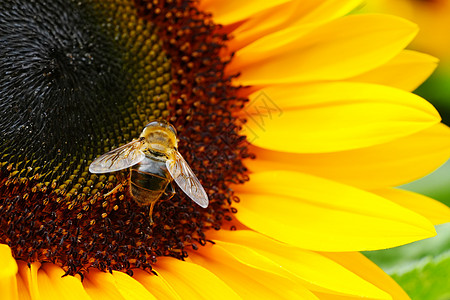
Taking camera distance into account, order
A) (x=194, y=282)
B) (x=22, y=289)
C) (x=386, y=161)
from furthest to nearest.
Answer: (x=386, y=161) → (x=194, y=282) → (x=22, y=289)

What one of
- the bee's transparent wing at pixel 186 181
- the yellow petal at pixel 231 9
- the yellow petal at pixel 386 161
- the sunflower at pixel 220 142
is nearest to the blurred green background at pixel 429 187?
the sunflower at pixel 220 142

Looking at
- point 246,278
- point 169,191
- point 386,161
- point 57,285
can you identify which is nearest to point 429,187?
point 386,161

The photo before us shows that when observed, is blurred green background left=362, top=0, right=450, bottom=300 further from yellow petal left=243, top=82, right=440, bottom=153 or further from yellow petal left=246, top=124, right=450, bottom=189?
yellow petal left=243, top=82, right=440, bottom=153

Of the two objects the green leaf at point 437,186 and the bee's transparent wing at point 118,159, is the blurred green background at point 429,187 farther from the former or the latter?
the bee's transparent wing at point 118,159

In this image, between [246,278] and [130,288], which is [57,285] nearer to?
[130,288]

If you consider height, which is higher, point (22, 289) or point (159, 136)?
point (159, 136)

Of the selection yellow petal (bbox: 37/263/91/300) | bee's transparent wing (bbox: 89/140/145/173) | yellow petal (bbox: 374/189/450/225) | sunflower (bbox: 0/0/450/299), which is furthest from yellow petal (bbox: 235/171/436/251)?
yellow petal (bbox: 37/263/91/300)

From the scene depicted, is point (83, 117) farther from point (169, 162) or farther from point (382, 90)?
point (382, 90)
